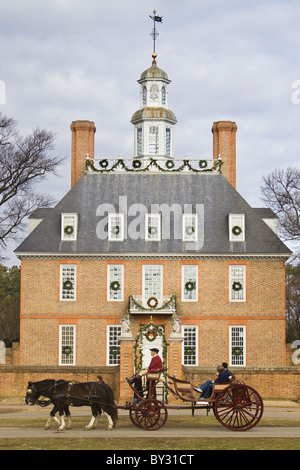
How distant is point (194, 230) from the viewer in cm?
4266

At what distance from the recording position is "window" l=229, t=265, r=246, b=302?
41.5 m

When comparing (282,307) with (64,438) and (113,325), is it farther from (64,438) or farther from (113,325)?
(64,438)

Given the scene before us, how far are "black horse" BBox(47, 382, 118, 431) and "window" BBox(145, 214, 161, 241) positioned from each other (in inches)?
834

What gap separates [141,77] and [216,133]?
7644 millimetres

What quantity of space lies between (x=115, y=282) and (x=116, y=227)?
2811mm

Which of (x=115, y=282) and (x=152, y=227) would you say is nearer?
(x=115, y=282)

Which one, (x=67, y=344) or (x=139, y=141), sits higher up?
(x=139, y=141)

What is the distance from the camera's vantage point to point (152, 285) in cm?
4159

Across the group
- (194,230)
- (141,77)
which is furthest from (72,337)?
(141,77)

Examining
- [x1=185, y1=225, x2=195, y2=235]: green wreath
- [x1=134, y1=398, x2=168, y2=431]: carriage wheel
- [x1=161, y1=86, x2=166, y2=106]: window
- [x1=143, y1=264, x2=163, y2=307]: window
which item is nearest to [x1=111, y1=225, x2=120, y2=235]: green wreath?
[x1=143, y1=264, x2=163, y2=307]: window

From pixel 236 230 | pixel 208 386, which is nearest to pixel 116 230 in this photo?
pixel 236 230

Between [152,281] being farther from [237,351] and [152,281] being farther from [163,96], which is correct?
[163,96]

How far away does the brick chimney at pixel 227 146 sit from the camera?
151ft

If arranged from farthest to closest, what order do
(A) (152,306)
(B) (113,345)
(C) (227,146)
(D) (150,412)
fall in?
1. (C) (227,146)
2. (B) (113,345)
3. (A) (152,306)
4. (D) (150,412)
